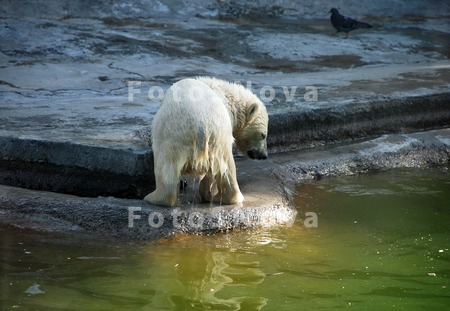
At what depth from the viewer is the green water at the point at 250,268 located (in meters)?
4.11

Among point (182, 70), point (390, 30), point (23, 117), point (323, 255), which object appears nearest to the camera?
point (323, 255)

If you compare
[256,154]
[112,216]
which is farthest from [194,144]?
[256,154]

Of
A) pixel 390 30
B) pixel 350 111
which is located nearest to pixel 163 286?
pixel 350 111

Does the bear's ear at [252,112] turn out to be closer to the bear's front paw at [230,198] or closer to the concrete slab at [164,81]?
the bear's front paw at [230,198]

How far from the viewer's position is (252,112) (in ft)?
18.5

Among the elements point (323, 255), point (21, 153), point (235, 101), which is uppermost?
point (235, 101)

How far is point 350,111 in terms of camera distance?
24.2 feet

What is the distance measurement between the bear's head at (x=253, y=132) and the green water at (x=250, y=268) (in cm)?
54

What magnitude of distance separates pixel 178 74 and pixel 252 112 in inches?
119

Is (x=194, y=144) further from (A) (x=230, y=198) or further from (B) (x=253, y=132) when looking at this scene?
(B) (x=253, y=132)

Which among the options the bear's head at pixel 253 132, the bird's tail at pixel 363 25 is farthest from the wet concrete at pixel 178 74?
the bear's head at pixel 253 132

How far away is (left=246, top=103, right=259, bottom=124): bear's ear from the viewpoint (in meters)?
5.62

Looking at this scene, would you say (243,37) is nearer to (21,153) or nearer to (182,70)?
(182,70)

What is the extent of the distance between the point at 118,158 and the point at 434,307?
225 cm
